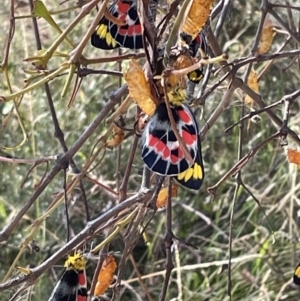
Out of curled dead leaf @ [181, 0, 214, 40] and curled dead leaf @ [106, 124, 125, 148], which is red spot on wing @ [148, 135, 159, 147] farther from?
curled dead leaf @ [106, 124, 125, 148]

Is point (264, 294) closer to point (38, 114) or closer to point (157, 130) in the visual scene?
point (38, 114)

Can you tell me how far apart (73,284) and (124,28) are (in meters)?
0.17

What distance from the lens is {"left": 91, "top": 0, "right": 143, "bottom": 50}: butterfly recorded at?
17.8 inches

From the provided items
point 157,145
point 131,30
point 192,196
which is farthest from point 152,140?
point 192,196

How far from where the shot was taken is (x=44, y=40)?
5.32 feet

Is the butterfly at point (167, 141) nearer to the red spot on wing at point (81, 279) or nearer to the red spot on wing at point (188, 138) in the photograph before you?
the red spot on wing at point (188, 138)

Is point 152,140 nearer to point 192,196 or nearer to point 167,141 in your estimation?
point 167,141

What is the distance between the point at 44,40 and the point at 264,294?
0.76m

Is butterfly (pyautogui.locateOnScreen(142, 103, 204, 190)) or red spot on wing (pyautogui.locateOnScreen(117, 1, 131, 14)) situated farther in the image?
red spot on wing (pyautogui.locateOnScreen(117, 1, 131, 14))

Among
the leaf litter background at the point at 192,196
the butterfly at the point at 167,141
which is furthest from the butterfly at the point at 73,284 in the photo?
the leaf litter background at the point at 192,196

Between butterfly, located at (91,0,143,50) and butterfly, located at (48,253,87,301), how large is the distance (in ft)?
0.48

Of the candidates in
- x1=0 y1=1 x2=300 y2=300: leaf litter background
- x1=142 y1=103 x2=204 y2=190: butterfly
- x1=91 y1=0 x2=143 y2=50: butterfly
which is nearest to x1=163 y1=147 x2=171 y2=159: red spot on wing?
x1=142 y1=103 x2=204 y2=190: butterfly

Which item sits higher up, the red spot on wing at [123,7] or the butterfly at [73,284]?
the red spot on wing at [123,7]

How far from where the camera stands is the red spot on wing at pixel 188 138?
1.20 ft
